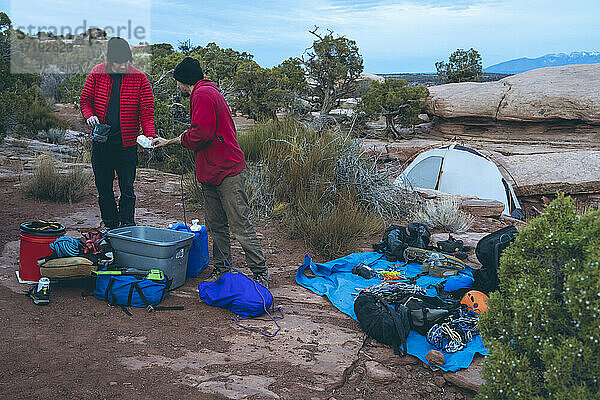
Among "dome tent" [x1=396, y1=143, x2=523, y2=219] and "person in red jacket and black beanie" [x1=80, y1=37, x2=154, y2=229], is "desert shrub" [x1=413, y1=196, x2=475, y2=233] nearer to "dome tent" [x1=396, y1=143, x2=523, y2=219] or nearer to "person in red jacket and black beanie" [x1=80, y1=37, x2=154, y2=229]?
"dome tent" [x1=396, y1=143, x2=523, y2=219]

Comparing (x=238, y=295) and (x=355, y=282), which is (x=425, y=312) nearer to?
(x=355, y=282)

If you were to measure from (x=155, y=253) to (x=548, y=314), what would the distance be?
2.90m

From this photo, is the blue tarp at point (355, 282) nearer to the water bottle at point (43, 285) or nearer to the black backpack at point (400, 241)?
the black backpack at point (400, 241)

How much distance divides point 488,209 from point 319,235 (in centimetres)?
360

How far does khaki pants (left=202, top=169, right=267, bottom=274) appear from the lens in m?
4.19

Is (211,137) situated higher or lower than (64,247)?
higher

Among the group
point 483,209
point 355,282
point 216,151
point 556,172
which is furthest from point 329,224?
point 556,172

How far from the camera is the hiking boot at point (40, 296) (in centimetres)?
376

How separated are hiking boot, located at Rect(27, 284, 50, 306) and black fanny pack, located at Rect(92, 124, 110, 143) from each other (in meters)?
1.48

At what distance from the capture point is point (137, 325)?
360cm

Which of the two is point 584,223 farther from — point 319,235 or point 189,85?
point 319,235

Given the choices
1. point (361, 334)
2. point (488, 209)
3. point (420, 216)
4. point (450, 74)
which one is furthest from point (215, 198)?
point (450, 74)

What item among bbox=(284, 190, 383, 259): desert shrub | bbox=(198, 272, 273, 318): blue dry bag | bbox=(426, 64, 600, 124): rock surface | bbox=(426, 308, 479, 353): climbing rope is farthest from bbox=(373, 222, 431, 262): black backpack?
bbox=(426, 64, 600, 124): rock surface

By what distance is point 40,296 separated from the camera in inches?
150
